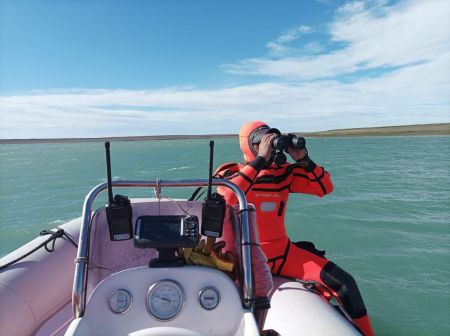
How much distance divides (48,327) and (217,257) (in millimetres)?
1340

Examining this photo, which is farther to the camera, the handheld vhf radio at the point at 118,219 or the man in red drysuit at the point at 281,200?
the man in red drysuit at the point at 281,200

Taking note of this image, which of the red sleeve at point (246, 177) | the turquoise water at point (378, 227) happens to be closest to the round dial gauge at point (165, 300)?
the red sleeve at point (246, 177)

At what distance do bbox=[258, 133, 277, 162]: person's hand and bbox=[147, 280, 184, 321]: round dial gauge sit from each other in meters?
1.25

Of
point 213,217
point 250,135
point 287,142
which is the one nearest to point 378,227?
point 250,135

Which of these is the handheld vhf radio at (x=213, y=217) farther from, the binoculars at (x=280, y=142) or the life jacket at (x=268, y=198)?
the life jacket at (x=268, y=198)

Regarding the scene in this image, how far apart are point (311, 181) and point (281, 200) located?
0.27 meters

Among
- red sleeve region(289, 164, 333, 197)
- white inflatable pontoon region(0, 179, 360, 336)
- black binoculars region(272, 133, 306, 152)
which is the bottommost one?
white inflatable pontoon region(0, 179, 360, 336)

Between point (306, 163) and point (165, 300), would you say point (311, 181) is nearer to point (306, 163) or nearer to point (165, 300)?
point (306, 163)

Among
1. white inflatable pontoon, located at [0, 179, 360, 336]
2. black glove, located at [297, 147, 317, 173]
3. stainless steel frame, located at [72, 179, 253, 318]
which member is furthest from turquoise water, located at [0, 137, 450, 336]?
stainless steel frame, located at [72, 179, 253, 318]

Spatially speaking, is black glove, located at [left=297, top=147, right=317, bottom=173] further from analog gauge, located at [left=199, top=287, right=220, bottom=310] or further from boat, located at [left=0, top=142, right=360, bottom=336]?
analog gauge, located at [left=199, top=287, right=220, bottom=310]

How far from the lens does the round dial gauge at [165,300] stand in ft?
4.81

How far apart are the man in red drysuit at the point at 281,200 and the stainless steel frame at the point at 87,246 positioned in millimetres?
758

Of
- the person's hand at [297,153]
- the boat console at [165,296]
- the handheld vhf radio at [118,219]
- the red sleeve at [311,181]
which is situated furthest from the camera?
the red sleeve at [311,181]

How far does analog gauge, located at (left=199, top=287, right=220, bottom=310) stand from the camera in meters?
1.48
